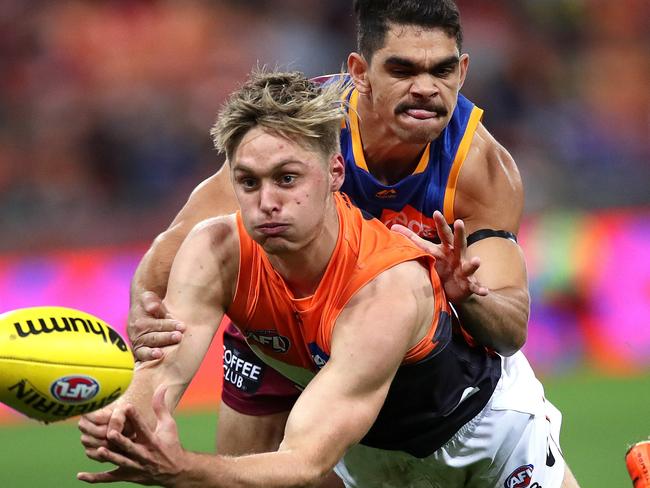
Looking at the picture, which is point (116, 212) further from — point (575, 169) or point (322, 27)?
point (575, 169)

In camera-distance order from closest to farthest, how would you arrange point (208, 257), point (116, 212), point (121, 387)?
point (121, 387)
point (208, 257)
point (116, 212)

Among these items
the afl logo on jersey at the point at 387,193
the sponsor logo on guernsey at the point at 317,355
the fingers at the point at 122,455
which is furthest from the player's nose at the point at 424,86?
the fingers at the point at 122,455

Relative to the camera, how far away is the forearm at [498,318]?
18.9ft

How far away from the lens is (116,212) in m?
12.8

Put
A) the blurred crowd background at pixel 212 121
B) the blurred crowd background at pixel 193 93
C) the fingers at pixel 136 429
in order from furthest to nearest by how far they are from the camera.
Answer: the blurred crowd background at pixel 193 93 → the blurred crowd background at pixel 212 121 → the fingers at pixel 136 429

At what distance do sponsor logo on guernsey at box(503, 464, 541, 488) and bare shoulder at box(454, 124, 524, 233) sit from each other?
3.90 ft

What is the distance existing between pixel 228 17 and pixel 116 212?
3.24 metres

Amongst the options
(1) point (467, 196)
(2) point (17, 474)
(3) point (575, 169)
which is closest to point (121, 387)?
(1) point (467, 196)

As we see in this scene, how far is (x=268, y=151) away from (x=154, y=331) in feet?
2.93

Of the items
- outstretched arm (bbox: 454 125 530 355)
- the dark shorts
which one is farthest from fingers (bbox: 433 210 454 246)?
the dark shorts

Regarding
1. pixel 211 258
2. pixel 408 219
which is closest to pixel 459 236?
pixel 408 219

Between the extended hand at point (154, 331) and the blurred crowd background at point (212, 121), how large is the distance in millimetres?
6486

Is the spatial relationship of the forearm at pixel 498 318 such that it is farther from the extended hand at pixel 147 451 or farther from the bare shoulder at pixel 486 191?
the extended hand at pixel 147 451

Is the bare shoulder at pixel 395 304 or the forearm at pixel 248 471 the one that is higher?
the bare shoulder at pixel 395 304
